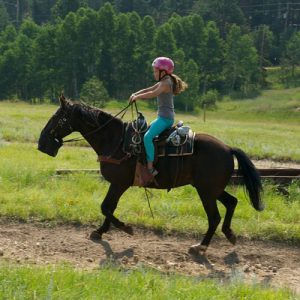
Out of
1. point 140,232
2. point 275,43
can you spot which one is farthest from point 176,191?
point 275,43

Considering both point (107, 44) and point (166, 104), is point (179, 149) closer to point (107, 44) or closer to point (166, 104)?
point (166, 104)


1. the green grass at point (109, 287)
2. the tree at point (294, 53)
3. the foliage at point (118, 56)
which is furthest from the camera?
the tree at point (294, 53)

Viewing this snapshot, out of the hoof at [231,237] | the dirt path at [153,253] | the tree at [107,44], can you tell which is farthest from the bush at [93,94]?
the hoof at [231,237]

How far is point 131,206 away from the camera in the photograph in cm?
1007

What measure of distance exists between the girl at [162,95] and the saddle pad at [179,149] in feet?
0.65

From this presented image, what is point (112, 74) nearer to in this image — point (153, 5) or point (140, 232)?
point (153, 5)

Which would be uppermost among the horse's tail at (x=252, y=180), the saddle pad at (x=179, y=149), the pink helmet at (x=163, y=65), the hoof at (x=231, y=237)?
the pink helmet at (x=163, y=65)

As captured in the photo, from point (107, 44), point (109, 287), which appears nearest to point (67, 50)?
point (107, 44)

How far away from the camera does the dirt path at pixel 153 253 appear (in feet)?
24.4

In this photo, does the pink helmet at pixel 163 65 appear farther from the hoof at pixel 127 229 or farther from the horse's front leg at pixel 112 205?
the hoof at pixel 127 229

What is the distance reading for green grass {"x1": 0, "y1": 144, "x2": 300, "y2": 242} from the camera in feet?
30.1

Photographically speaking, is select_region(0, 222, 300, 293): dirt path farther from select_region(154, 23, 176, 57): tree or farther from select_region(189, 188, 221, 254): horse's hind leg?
select_region(154, 23, 176, 57): tree

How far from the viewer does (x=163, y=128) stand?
27.3 ft

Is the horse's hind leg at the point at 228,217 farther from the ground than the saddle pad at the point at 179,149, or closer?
closer
